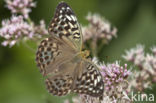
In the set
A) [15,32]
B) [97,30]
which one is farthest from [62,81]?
[97,30]

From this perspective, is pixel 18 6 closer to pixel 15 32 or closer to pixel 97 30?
pixel 15 32

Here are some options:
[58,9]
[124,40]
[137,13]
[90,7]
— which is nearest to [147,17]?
[137,13]

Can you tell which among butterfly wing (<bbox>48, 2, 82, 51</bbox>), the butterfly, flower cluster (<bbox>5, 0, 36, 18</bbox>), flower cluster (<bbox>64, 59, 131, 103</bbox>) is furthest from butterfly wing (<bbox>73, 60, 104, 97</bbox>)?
flower cluster (<bbox>5, 0, 36, 18</bbox>)

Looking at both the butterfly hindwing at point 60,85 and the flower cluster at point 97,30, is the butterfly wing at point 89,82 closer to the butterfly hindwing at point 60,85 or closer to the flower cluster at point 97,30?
the butterfly hindwing at point 60,85

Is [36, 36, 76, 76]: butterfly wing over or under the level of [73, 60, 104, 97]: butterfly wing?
over

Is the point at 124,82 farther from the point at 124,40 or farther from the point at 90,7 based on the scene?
the point at 90,7

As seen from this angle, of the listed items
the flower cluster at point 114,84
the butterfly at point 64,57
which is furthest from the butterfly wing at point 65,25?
the flower cluster at point 114,84

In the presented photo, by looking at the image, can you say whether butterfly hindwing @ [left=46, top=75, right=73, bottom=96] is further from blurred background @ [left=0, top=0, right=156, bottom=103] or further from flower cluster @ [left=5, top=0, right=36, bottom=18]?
blurred background @ [left=0, top=0, right=156, bottom=103]
